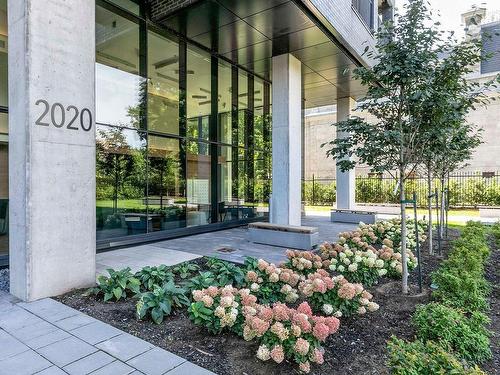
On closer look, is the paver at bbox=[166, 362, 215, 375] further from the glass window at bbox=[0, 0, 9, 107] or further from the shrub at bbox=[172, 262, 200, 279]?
the glass window at bbox=[0, 0, 9, 107]

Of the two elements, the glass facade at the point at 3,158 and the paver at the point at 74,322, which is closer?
the paver at the point at 74,322

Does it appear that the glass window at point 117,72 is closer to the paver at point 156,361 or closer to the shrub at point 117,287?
A: the shrub at point 117,287

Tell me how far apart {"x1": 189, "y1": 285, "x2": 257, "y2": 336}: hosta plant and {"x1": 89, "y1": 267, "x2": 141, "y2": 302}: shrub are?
1246 millimetres

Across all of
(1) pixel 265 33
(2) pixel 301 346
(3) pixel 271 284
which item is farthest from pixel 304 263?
(1) pixel 265 33

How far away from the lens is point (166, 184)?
813 centimetres

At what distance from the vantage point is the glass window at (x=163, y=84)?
7.88 m

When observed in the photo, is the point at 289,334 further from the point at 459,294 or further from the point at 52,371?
the point at 459,294

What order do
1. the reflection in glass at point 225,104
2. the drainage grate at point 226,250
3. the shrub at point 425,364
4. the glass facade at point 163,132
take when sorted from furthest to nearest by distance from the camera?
the reflection in glass at point 225,104
the glass facade at point 163,132
the drainage grate at point 226,250
the shrub at point 425,364

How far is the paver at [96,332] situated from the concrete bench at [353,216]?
9.78m

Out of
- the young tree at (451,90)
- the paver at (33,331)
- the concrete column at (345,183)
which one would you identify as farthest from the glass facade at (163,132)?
the young tree at (451,90)

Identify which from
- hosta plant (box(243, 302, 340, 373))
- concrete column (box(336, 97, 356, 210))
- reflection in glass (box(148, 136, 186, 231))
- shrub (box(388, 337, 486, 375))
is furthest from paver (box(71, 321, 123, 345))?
concrete column (box(336, 97, 356, 210))

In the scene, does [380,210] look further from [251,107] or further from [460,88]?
[460,88]

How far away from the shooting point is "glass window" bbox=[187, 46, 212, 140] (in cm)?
889

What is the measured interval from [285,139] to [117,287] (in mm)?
5619
